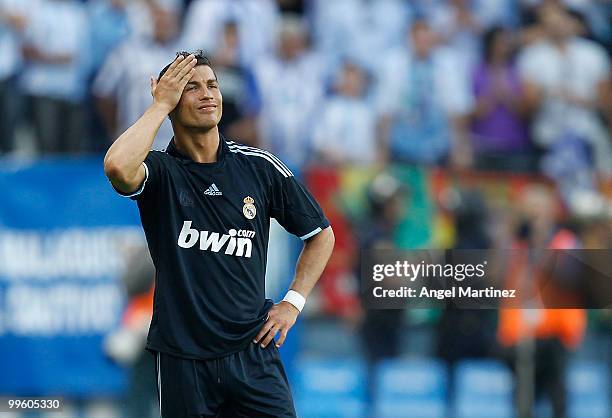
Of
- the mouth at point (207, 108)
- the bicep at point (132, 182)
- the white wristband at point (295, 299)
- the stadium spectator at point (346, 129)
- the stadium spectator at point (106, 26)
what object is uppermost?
the stadium spectator at point (106, 26)

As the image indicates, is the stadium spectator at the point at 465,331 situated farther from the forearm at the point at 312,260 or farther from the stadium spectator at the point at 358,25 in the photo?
the forearm at the point at 312,260

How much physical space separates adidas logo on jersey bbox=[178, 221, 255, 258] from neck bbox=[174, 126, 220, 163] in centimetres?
30

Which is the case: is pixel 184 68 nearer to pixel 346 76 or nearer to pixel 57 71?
pixel 57 71

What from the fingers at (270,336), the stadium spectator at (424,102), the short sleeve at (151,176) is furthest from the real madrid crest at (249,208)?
the stadium spectator at (424,102)

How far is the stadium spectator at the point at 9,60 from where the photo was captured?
31.0ft

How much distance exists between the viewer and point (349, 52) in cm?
1063

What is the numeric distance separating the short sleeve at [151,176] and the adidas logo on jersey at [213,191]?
0.20 meters

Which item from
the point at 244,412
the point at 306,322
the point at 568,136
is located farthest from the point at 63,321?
the point at 568,136

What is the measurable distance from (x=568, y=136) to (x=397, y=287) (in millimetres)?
3425

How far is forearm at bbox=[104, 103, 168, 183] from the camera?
13.7 ft

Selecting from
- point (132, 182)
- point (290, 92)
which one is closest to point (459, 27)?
point (290, 92)

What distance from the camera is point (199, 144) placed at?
4.52 metres

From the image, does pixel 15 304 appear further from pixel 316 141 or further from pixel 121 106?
pixel 316 141

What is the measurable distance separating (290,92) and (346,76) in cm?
57
